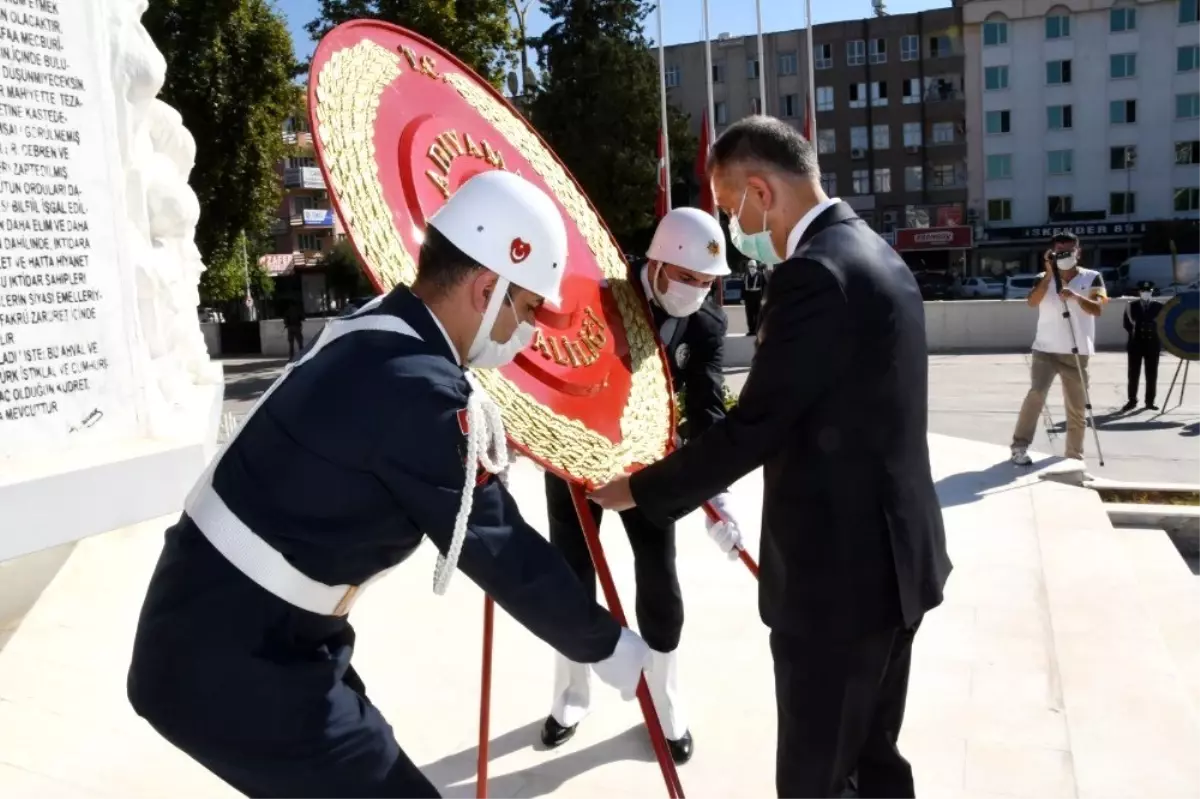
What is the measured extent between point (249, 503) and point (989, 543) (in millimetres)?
4812

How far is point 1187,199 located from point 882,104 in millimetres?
13987

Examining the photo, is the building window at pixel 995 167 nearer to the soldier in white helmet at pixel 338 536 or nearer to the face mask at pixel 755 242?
the face mask at pixel 755 242

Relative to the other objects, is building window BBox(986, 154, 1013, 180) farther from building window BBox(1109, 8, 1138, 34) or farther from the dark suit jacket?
the dark suit jacket

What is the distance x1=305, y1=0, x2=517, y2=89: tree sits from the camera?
774 inches

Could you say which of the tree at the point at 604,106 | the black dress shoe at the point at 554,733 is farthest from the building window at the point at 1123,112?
the black dress shoe at the point at 554,733

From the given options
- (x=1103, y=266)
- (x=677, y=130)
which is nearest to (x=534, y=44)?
(x=677, y=130)

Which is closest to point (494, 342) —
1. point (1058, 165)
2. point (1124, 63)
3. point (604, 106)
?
point (604, 106)

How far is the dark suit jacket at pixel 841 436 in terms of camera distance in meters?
2.02

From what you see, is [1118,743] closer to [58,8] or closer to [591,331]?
[591,331]

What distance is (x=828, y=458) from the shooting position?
206 cm

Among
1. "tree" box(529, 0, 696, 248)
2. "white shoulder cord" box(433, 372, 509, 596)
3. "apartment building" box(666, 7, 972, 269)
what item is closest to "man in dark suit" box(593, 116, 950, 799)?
"white shoulder cord" box(433, 372, 509, 596)

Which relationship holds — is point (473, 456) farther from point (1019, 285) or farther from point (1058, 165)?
point (1058, 165)

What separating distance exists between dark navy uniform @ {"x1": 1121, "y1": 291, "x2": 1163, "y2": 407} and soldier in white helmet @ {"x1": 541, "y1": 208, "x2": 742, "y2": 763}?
359 inches

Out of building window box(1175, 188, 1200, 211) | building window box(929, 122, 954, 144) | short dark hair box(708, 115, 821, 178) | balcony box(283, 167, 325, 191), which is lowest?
short dark hair box(708, 115, 821, 178)
